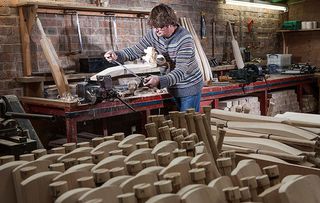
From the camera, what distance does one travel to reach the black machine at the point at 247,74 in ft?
16.8

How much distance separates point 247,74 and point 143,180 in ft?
14.0

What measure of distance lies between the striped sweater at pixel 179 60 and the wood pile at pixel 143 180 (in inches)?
87.9

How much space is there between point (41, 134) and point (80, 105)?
3.69ft

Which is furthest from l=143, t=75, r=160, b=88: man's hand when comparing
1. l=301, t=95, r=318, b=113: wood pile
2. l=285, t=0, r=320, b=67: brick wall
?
l=285, t=0, r=320, b=67: brick wall

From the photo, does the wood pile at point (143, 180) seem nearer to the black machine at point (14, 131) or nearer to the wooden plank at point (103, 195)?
the wooden plank at point (103, 195)

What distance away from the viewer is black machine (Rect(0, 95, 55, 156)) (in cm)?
200

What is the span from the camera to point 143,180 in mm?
1076

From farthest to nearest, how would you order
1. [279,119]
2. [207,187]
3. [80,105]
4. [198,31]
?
[198,31] → [80,105] → [279,119] → [207,187]

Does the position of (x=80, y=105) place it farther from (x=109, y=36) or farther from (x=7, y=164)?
(x=7, y=164)

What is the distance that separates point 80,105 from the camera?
3.38 m

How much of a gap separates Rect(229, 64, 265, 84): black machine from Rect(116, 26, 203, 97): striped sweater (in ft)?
4.45

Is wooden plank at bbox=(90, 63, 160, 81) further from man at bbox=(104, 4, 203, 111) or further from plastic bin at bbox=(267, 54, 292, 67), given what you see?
plastic bin at bbox=(267, 54, 292, 67)

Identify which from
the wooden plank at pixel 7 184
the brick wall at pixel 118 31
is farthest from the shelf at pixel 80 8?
the wooden plank at pixel 7 184

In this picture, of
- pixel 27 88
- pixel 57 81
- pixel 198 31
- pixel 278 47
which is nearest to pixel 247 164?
pixel 57 81
